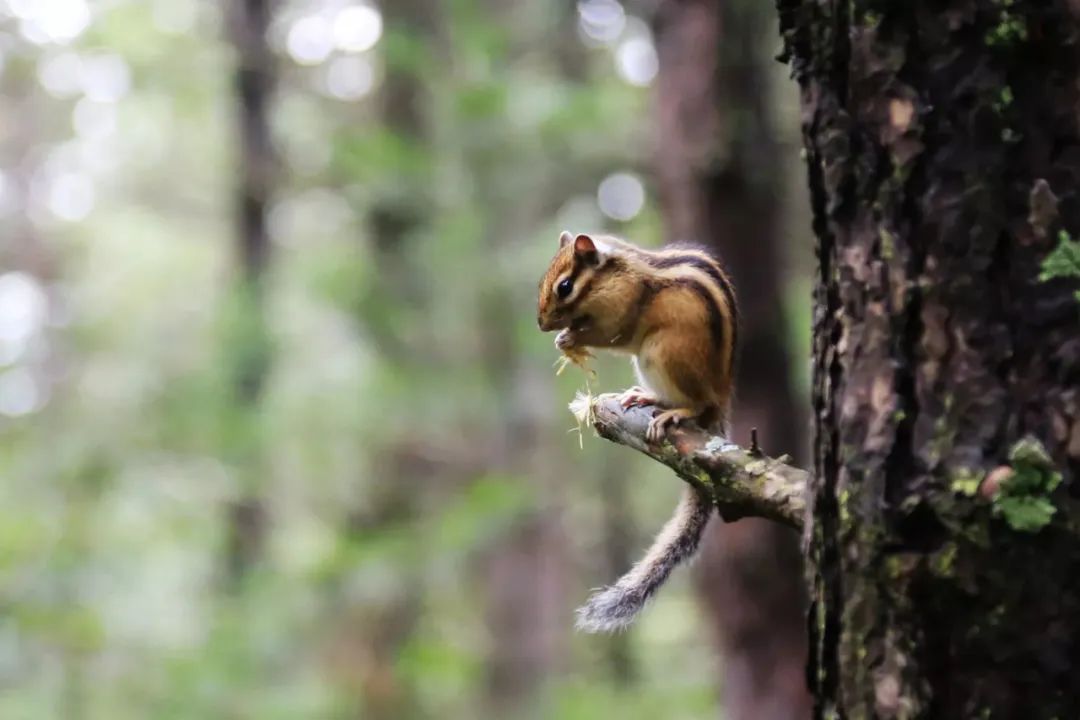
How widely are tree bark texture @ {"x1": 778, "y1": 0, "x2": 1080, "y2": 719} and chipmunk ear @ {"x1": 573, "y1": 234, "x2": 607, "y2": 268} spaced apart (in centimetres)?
108

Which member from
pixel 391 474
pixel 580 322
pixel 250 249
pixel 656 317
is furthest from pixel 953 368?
pixel 250 249

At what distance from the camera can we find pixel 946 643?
45.1 inches

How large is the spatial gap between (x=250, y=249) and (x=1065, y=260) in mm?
7843

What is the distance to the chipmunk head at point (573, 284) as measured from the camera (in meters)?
2.32

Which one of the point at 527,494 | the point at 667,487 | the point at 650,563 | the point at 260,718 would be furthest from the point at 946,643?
the point at 667,487

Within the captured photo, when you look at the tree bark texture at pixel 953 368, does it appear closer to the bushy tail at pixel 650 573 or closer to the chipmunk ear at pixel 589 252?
the bushy tail at pixel 650 573

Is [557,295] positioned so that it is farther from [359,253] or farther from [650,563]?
[359,253]

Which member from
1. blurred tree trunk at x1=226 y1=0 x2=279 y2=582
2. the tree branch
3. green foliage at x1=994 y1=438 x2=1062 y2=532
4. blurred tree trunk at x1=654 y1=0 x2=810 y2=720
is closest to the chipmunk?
the tree branch

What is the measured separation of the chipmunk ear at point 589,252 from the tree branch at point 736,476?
89 cm

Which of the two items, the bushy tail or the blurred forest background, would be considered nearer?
the bushy tail

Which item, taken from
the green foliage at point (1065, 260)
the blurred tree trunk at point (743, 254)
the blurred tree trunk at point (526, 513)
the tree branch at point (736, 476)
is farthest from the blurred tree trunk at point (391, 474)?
the green foliage at point (1065, 260)

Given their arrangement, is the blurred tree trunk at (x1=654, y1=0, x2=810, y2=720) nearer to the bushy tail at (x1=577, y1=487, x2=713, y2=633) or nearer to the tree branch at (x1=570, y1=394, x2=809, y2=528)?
the bushy tail at (x1=577, y1=487, x2=713, y2=633)

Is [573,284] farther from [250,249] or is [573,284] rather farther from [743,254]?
[250,249]

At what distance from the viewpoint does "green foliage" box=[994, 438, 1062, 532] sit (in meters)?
1.09
